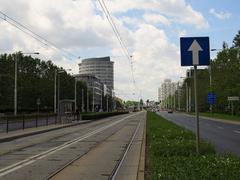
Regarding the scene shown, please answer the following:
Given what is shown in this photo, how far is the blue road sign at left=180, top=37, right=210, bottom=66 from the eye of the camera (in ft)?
40.1

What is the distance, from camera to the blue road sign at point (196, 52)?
40.1 feet

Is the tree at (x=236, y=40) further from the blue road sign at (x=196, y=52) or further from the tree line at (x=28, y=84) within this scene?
the blue road sign at (x=196, y=52)

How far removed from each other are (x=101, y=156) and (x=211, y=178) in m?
9.24

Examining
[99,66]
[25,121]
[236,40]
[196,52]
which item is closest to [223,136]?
[196,52]

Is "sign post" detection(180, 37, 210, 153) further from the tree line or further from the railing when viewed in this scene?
the tree line

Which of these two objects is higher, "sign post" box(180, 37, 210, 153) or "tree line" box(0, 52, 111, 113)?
"tree line" box(0, 52, 111, 113)

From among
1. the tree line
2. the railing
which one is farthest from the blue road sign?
the tree line

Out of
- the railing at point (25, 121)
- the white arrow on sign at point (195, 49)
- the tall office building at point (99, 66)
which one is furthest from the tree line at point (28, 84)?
the white arrow on sign at point (195, 49)

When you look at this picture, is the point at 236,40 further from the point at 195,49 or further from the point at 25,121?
the point at 195,49

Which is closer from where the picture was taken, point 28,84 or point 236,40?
point 236,40

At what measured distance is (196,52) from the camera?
40.3ft

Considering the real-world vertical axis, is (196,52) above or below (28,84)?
below

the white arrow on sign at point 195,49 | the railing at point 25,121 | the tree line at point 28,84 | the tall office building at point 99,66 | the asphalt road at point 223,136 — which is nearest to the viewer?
the white arrow on sign at point 195,49

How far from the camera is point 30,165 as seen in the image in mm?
14297
